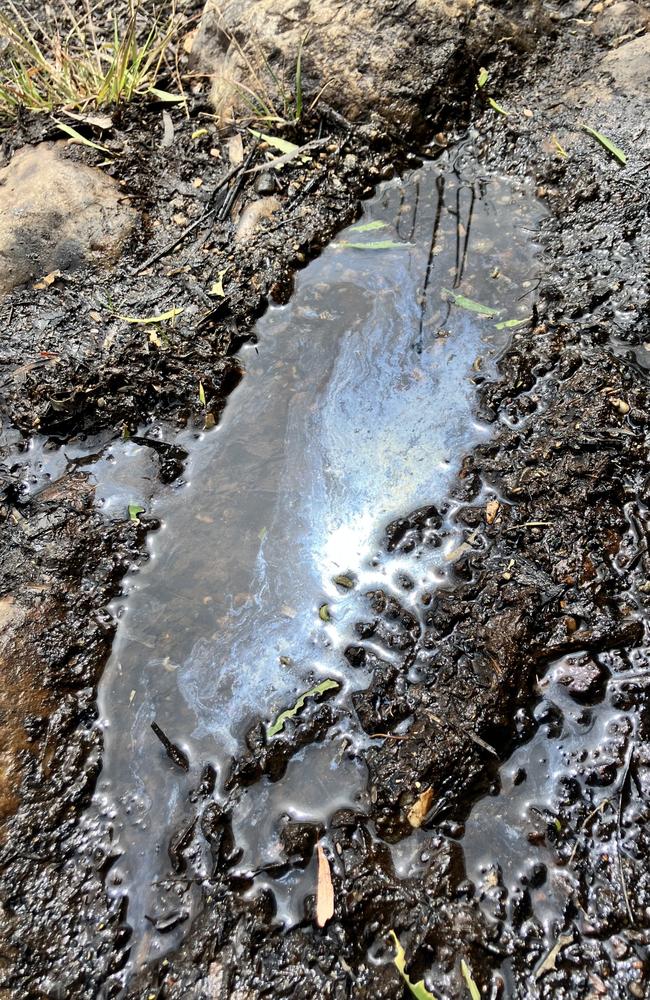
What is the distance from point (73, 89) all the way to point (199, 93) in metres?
0.61

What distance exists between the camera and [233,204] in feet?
10.1

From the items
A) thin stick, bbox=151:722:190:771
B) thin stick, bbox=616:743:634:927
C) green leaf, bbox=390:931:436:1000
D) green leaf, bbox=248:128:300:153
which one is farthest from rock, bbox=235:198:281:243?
green leaf, bbox=390:931:436:1000

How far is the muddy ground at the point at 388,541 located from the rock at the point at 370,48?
0.08 metres

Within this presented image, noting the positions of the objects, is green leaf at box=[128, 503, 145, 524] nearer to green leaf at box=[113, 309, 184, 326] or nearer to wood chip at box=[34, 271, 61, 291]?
green leaf at box=[113, 309, 184, 326]

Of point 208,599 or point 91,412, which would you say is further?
point 91,412

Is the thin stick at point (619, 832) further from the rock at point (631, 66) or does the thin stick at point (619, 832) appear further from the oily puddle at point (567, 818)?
the rock at point (631, 66)

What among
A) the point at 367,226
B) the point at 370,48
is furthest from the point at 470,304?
the point at 370,48

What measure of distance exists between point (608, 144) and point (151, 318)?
6.88 ft

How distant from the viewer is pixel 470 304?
2666 mm

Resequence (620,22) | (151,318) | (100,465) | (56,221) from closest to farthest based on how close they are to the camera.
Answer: (100,465)
(151,318)
(56,221)
(620,22)

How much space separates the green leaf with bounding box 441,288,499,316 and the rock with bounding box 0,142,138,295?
1.45 metres

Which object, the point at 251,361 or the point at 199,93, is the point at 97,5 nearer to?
the point at 199,93

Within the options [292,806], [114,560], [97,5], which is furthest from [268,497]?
[97,5]

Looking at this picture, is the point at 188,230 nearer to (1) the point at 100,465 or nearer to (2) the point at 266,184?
(2) the point at 266,184
